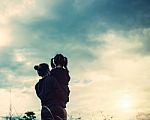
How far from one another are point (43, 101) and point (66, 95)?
626 millimetres

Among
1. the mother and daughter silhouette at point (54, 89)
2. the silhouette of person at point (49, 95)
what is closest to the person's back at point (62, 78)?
the mother and daughter silhouette at point (54, 89)

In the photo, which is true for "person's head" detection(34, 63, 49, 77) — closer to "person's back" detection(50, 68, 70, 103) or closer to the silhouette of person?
the silhouette of person

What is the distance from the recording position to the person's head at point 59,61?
7.93m

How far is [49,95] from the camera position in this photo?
7633mm

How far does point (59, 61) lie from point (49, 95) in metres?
0.97

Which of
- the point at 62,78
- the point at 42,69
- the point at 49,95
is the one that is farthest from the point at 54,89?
the point at 42,69

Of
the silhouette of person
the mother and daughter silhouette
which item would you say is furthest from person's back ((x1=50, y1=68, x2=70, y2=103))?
the silhouette of person

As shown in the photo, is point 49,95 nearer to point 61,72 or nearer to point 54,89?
point 54,89

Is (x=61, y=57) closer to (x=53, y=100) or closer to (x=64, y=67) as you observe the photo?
(x=64, y=67)

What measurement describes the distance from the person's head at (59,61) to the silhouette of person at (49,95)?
0.30 m

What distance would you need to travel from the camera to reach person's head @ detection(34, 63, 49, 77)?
782 cm

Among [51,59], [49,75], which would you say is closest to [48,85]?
[49,75]

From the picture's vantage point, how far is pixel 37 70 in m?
7.84

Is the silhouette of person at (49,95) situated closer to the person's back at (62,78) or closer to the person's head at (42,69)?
the person's head at (42,69)
